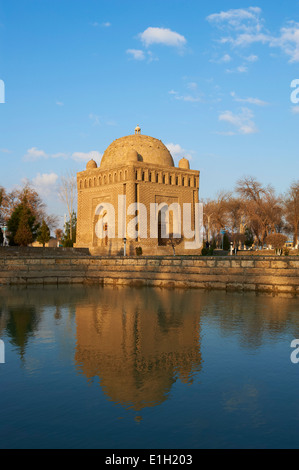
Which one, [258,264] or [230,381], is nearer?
[230,381]

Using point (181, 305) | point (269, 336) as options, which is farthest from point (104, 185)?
point (269, 336)

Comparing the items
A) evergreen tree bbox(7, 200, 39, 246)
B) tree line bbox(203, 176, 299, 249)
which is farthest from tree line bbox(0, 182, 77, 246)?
tree line bbox(203, 176, 299, 249)

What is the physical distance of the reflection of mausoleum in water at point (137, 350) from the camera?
15.1ft

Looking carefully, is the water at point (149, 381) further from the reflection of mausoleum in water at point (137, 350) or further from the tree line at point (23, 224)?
the tree line at point (23, 224)

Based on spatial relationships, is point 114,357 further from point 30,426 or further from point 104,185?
point 104,185

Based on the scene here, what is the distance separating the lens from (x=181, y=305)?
36.1 feet

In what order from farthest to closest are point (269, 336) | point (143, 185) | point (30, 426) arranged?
1. point (143, 185)
2. point (269, 336)
3. point (30, 426)

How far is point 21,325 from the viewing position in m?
8.23

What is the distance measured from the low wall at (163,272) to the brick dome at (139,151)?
26348 mm

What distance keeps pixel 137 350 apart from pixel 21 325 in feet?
9.98

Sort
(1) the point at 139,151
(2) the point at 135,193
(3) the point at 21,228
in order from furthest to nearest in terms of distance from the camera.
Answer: (1) the point at 139,151 < (2) the point at 135,193 < (3) the point at 21,228

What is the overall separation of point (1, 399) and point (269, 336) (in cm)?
449

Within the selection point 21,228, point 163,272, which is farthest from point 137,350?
point 21,228

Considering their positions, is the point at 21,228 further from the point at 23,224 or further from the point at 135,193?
the point at 135,193
